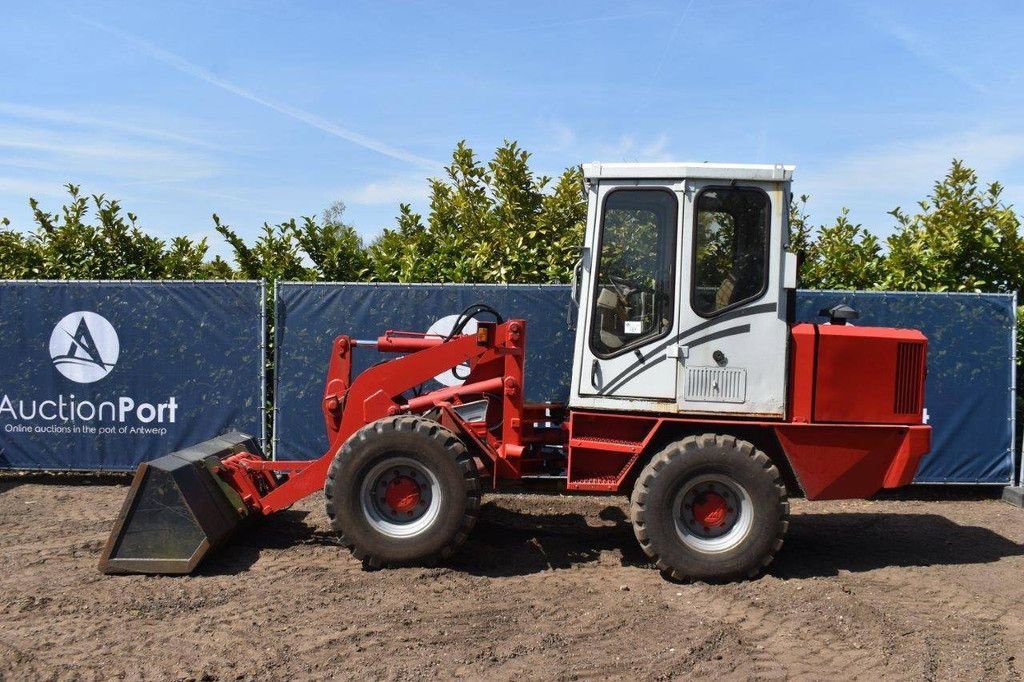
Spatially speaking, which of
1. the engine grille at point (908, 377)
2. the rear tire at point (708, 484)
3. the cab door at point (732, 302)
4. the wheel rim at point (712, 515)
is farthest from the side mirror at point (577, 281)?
the engine grille at point (908, 377)

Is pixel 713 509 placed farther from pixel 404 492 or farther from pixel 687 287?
pixel 404 492

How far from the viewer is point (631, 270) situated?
6207 millimetres

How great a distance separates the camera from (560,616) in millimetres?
5441

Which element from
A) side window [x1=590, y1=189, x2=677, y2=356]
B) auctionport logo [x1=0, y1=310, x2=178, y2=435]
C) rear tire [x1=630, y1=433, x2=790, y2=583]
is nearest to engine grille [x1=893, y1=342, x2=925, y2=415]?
rear tire [x1=630, y1=433, x2=790, y2=583]

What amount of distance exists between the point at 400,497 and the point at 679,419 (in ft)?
6.34

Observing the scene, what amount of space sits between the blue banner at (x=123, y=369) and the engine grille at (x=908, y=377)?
19.2ft

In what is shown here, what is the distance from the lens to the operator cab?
20.0 ft

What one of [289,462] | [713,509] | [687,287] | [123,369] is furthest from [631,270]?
[123,369]

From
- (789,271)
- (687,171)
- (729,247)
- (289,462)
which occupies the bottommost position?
(289,462)

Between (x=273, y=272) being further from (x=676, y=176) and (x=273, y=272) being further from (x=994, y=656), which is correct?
(x=994, y=656)

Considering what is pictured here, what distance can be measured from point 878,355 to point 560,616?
277 cm

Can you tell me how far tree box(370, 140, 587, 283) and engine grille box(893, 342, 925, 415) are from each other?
4.48 m

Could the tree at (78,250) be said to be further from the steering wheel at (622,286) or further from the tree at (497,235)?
the steering wheel at (622,286)

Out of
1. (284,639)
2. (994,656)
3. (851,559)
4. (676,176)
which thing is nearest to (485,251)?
(676,176)
